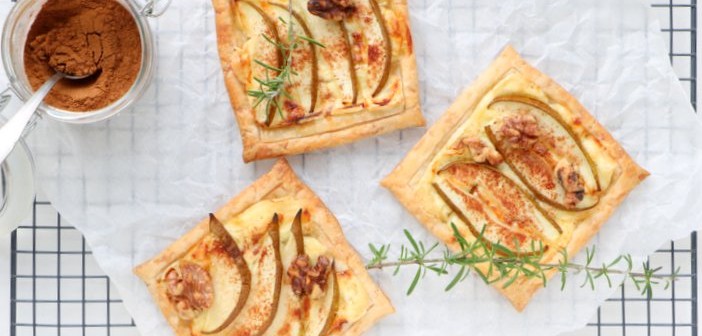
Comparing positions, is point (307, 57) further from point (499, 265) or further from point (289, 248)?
point (499, 265)

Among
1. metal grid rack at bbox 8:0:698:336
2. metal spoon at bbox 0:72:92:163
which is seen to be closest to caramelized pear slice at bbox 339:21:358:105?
metal spoon at bbox 0:72:92:163

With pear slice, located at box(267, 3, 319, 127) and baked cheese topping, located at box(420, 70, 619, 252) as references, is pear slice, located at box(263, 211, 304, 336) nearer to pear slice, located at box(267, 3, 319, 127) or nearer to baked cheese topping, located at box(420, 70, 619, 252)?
pear slice, located at box(267, 3, 319, 127)

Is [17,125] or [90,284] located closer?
[17,125]

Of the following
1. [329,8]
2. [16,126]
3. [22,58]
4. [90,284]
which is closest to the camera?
[16,126]

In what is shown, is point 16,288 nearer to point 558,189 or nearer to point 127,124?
point 127,124

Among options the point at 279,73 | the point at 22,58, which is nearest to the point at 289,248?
the point at 279,73
